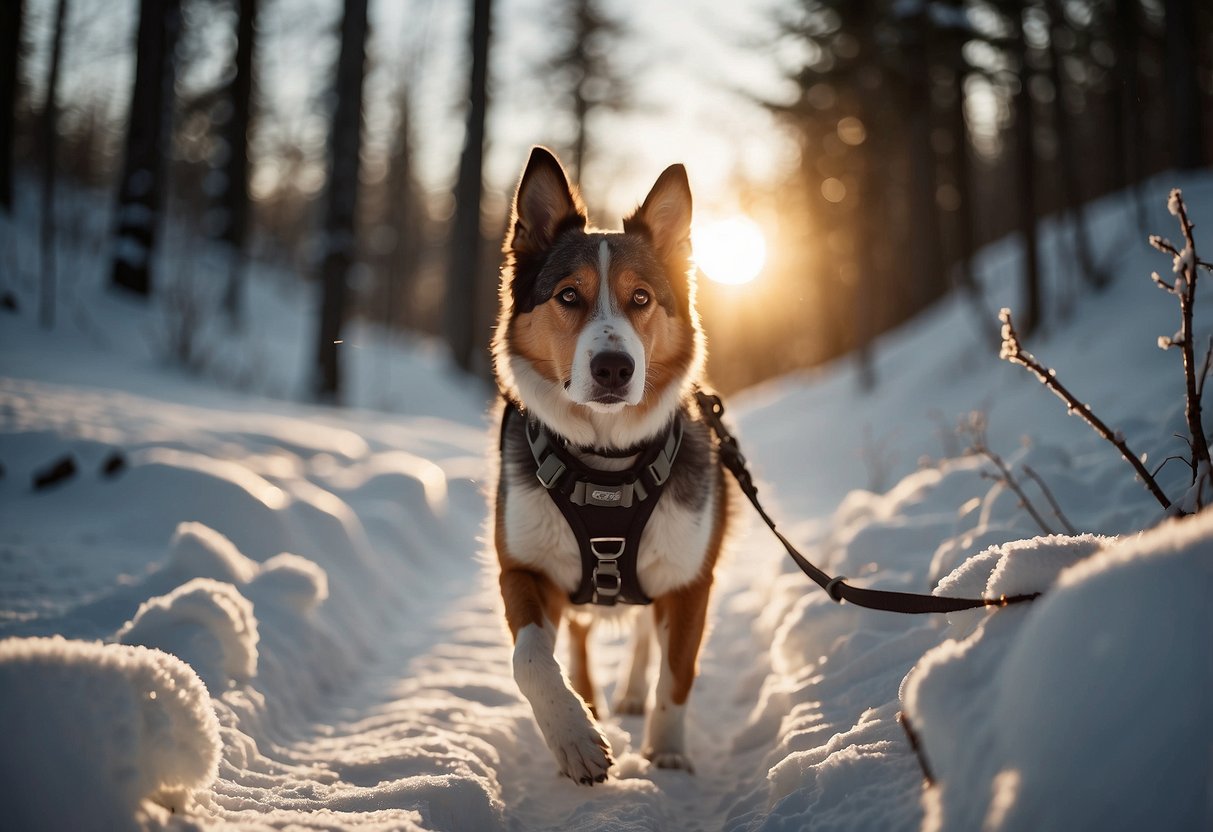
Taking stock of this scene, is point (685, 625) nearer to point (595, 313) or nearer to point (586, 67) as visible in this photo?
point (595, 313)

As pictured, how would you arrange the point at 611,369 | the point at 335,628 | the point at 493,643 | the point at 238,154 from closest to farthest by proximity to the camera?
the point at 611,369 → the point at 335,628 → the point at 493,643 → the point at 238,154

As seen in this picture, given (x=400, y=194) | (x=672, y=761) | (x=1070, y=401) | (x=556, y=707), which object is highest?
(x=400, y=194)

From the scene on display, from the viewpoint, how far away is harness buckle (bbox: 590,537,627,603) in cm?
314

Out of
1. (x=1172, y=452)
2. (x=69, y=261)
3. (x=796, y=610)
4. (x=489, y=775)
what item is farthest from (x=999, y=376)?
(x=69, y=261)

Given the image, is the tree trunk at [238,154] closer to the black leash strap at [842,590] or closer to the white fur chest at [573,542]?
the black leash strap at [842,590]

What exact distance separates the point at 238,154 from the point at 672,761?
1796cm

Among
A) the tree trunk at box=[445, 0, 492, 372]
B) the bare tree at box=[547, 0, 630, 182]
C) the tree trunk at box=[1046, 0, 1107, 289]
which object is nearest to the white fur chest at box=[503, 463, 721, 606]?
the tree trunk at box=[1046, 0, 1107, 289]

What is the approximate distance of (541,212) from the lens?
3.76 metres

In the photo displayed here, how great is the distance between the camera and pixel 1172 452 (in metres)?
3.69

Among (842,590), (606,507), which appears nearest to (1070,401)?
→ (842,590)

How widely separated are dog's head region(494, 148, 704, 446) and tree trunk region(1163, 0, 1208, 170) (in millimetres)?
13852

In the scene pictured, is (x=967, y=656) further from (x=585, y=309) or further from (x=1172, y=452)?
(x=1172, y=452)

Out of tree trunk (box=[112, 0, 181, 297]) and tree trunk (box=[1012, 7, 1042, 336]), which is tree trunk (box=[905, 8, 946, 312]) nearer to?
tree trunk (box=[1012, 7, 1042, 336])

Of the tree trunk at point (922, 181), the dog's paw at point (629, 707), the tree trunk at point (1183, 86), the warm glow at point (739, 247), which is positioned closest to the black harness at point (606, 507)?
the dog's paw at point (629, 707)
